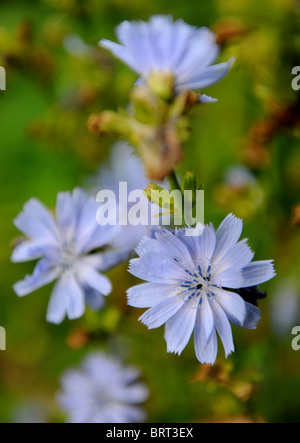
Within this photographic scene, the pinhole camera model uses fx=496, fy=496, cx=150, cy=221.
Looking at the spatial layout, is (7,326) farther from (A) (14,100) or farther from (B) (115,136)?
(B) (115,136)

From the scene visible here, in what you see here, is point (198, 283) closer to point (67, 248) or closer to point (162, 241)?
point (162, 241)

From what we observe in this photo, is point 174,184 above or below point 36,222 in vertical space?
below

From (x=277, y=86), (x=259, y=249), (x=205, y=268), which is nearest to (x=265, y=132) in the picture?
(x=277, y=86)

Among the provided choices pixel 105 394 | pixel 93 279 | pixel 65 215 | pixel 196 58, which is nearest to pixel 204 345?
pixel 93 279

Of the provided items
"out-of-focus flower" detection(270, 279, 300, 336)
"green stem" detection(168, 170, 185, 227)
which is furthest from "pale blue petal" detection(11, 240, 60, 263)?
"out-of-focus flower" detection(270, 279, 300, 336)

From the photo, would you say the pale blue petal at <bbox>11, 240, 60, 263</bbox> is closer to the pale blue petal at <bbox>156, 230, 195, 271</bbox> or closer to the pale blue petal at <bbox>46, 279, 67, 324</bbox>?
the pale blue petal at <bbox>46, 279, 67, 324</bbox>

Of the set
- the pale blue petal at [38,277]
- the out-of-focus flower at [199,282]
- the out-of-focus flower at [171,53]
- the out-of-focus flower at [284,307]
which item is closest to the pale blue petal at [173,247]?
the out-of-focus flower at [199,282]
